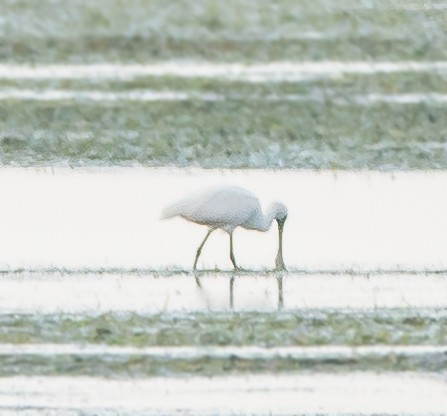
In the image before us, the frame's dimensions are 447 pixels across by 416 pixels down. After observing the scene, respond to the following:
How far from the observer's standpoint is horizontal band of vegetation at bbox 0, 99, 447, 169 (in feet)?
47.6

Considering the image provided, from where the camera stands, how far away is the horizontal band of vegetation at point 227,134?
1450cm

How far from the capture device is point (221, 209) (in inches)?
467

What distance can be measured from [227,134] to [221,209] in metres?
3.58

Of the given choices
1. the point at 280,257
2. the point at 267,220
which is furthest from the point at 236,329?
the point at 267,220

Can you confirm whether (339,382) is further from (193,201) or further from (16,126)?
(16,126)

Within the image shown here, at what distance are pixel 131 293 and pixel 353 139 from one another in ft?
16.0

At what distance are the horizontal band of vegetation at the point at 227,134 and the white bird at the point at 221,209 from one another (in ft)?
7.23

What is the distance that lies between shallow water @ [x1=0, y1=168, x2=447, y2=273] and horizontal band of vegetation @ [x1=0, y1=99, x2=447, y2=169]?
15.3 inches

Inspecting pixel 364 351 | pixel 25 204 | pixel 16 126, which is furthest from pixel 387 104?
pixel 364 351

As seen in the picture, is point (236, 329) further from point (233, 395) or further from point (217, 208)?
point (217, 208)

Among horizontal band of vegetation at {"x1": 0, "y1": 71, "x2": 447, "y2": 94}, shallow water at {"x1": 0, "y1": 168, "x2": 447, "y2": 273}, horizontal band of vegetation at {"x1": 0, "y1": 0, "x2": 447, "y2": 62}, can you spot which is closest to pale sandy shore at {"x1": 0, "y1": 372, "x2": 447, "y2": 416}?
shallow water at {"x1": 0, "y1": 168, "x2": 447, "y2": 273}

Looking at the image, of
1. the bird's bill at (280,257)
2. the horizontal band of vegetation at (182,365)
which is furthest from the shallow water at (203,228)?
the horizontal band of vegetation at (182,365)

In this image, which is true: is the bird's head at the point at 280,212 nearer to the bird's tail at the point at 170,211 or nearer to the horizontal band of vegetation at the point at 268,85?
the bird's tail at the point at 170,211

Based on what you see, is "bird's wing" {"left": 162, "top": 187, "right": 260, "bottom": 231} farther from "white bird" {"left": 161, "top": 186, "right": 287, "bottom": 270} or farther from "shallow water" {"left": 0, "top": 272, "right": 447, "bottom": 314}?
"shallow water" {"left": 0, "top": 272, "right": 447, "bottom": 314}
